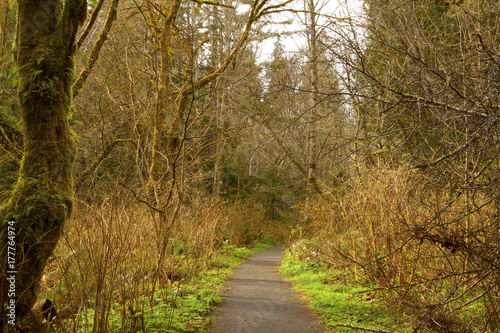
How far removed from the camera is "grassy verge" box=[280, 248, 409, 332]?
13.7 feet

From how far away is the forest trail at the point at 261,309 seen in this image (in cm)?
443

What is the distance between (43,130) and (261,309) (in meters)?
3.87

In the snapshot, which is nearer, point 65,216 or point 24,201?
point 24,201

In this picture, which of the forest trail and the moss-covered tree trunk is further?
the forest trail

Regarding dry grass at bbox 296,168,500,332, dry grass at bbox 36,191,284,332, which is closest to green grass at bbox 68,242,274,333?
dry grass at bbox 36,191,284,332

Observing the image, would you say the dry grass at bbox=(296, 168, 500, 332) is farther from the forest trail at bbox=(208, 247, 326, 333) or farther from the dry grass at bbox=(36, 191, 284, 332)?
the dry grass at bbox=(36, 191, 284, 332)

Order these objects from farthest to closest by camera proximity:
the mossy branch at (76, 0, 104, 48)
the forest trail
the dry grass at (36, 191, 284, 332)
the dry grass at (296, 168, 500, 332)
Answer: the mossy branch at (76, 0, 104, 48) → the forest trail → the dry grass at (296, 168, 500, 332) → the dry grass at (36, 191, 284, 332)

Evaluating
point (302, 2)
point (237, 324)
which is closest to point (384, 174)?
point (237, 324)

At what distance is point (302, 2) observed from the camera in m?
14.6

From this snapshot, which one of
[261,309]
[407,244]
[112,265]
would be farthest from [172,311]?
[407,244]

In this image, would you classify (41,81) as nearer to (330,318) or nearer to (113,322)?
(113,322)

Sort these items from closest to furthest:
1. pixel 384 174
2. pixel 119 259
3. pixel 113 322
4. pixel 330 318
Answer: pixel 119 259, pixel 113 322, pixel 330 318, pixel 384 174

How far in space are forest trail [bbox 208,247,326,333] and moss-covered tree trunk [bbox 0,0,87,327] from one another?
2257 millimetres

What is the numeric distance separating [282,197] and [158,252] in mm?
17919
